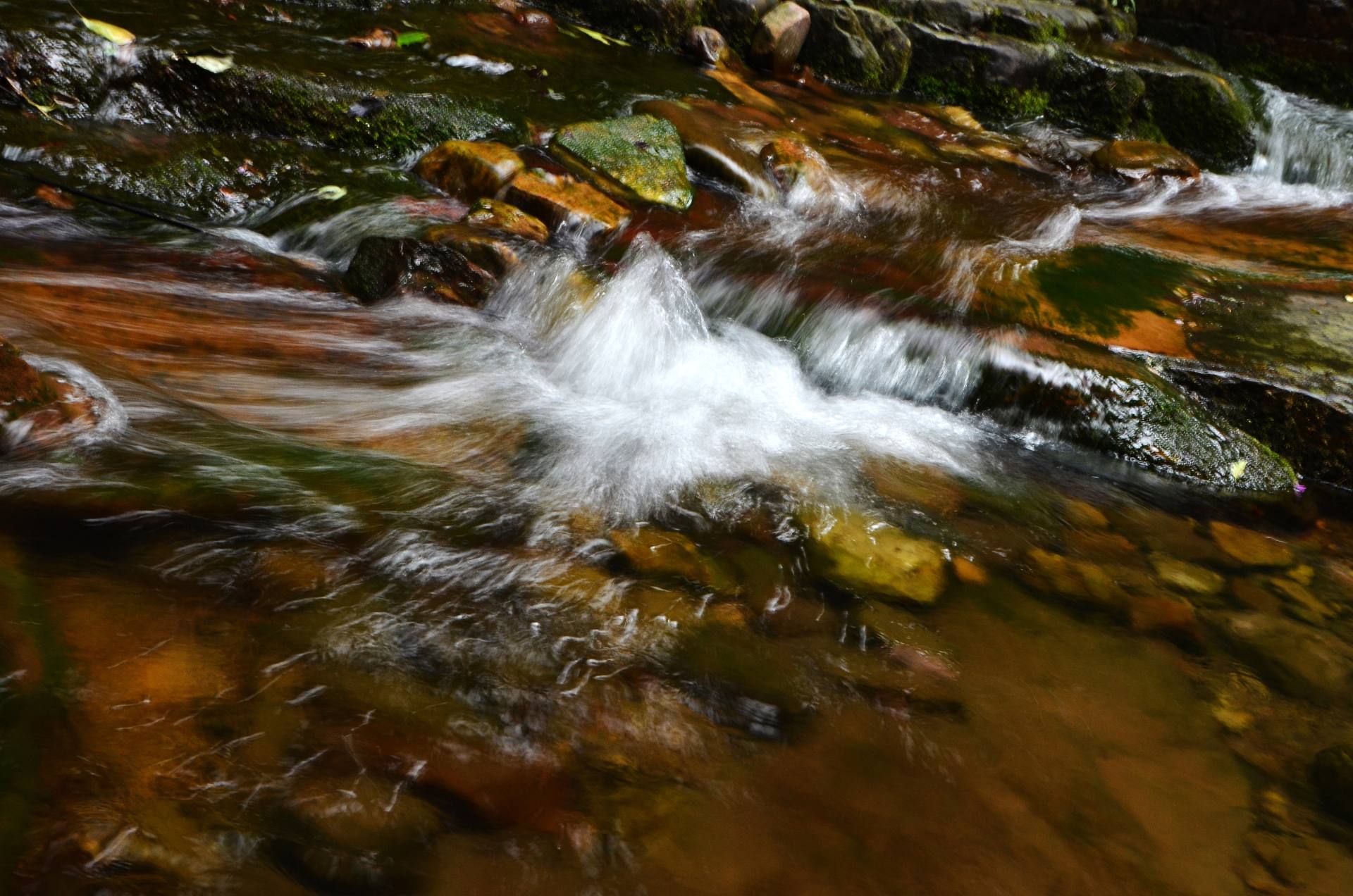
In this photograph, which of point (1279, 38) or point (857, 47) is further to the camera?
point (1279, 38)

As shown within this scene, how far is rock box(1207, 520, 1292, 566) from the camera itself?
3932mm

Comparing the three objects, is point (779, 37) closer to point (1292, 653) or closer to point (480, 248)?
point (480, 248)

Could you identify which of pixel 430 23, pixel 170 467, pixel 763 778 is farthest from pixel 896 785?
pixel 430 23

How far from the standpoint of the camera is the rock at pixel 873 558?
3199 millimetres

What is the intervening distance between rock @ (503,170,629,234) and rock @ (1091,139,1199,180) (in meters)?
5.44

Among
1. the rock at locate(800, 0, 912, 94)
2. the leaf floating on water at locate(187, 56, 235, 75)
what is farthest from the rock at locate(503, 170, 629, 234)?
the rock at locate(800, 0, 912, 94)

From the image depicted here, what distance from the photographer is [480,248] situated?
16.4 feet

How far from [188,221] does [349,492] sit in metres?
3.21

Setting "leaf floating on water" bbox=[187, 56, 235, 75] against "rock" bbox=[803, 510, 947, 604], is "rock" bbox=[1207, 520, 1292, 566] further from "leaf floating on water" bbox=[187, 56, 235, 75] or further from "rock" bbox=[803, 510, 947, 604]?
"leaf floating on water" bbox=[187, 56, 235, 75]

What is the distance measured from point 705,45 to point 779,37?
98 cm

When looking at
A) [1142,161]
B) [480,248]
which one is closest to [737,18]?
[1142,161]

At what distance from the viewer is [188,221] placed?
16.8 ft

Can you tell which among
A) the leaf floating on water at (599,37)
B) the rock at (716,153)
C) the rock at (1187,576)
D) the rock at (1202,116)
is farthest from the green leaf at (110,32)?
the rock at (1202,116)

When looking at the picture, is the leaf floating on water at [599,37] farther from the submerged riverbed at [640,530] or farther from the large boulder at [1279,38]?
the large boulder at [1279,38]
